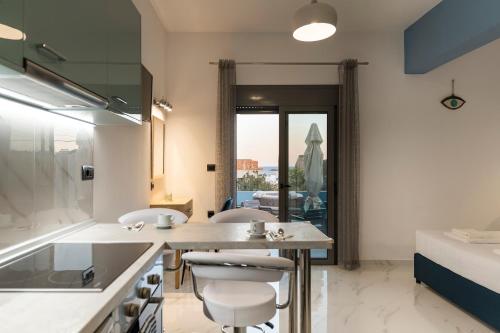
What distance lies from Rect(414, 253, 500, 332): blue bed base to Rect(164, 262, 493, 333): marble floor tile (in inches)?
4.6

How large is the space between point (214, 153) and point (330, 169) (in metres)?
1.55

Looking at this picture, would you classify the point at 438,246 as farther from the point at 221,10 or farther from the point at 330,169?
the point at 221,10

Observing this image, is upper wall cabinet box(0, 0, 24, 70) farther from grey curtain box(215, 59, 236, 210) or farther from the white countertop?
grey curtain box(215, 59, 236, 210)

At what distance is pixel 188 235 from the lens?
1797 millimetres

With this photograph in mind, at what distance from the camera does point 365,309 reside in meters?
2.94

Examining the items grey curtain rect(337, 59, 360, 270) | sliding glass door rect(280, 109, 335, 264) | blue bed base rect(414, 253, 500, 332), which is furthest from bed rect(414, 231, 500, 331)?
sliding glass door rect(280, 109, 335, 264)

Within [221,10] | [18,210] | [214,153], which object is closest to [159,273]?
[18,210]

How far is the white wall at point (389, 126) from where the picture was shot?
4332 mm

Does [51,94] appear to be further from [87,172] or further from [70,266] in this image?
[87,172]

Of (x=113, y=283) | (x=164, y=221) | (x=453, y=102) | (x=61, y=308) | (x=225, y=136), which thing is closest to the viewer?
(x=61, y=308)

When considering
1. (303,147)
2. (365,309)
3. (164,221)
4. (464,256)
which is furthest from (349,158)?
(164,221)

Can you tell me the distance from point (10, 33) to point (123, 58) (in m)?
0.94

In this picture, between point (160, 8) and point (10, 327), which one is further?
point (160, 8)

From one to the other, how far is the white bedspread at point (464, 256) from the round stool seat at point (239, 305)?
193 centimetres
